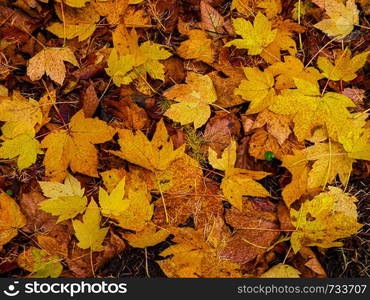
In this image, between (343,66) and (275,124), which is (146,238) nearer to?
(275,124)

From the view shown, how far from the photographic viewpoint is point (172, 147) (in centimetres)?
180

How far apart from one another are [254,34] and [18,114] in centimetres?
100

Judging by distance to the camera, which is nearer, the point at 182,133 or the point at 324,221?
the point at 324,221

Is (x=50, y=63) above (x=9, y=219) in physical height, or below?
above

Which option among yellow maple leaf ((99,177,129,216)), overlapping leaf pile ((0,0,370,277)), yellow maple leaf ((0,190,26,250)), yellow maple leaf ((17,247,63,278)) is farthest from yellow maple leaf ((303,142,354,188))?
yellow maple leaf ((0,190,26,250))

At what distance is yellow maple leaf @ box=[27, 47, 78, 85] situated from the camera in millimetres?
1925

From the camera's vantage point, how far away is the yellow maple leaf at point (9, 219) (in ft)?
5.75

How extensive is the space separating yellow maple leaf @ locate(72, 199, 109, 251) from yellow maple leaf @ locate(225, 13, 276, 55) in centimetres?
87

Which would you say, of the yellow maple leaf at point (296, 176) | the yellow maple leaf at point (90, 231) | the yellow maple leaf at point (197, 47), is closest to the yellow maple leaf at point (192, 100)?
the yellow maple leaf at point (197, 47)

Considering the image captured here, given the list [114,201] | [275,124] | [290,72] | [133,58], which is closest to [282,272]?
[275,124]

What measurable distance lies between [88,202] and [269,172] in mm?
717

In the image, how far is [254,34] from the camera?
192 centimetres

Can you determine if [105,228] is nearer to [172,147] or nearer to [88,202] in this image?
[88,202]

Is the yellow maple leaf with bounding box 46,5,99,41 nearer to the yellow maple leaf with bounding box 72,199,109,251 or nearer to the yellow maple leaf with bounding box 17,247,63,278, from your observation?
the yellow maple leaf with bounding box 72,199,109,251
